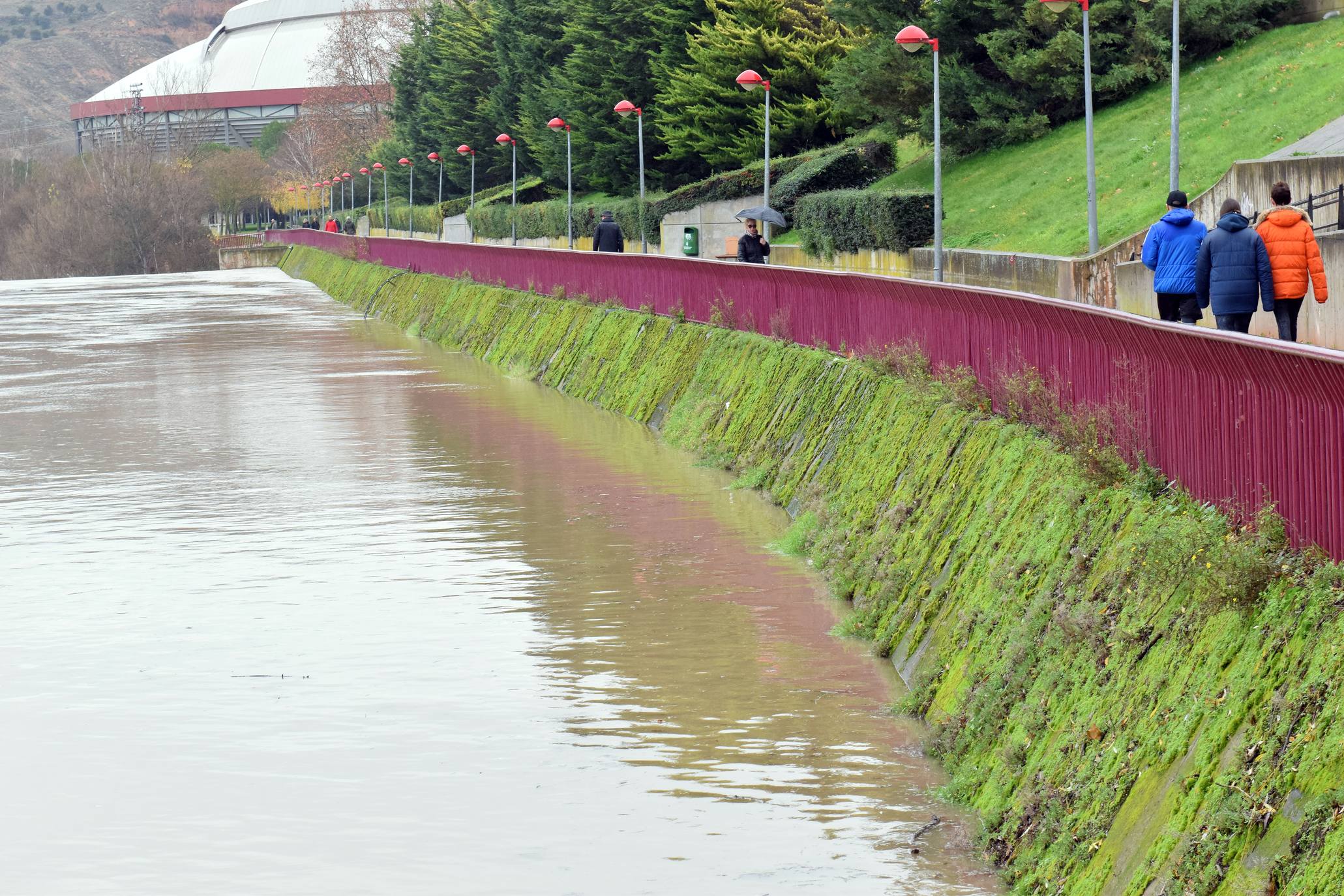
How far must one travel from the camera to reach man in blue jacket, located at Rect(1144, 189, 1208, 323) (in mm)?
15945

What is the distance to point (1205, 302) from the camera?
15336mm

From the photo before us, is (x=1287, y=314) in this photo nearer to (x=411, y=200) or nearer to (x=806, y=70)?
(x=806, y=70)

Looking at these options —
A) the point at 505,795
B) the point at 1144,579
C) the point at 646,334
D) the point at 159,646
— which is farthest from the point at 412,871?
the point at 646,334

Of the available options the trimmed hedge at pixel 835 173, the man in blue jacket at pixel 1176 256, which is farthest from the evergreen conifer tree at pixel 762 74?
the man in blue jacket at pixel 1176 256

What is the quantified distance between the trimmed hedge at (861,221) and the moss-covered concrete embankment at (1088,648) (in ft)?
62.1

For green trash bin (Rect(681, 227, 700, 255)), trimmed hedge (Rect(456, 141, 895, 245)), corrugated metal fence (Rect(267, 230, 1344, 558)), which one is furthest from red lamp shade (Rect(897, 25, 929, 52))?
trimmed hedge (Rect(456, 141, 895, 245))

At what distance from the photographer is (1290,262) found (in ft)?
49.6

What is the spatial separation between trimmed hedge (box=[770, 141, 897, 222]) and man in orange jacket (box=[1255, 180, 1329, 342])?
30128 millimetres

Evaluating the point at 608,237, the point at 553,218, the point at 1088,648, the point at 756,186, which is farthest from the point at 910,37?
the point at 553,218

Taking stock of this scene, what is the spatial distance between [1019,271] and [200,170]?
137 meters

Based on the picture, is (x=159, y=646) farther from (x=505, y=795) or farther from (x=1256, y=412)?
(x=1256, y=412)

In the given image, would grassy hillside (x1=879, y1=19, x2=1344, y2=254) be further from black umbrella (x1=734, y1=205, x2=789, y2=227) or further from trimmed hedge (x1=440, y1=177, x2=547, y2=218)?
trimmed hedge (x1=440, y1=177, x2=547, y2=218)

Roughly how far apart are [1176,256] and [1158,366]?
578 cm

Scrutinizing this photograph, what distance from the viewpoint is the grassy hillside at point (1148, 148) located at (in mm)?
32750
